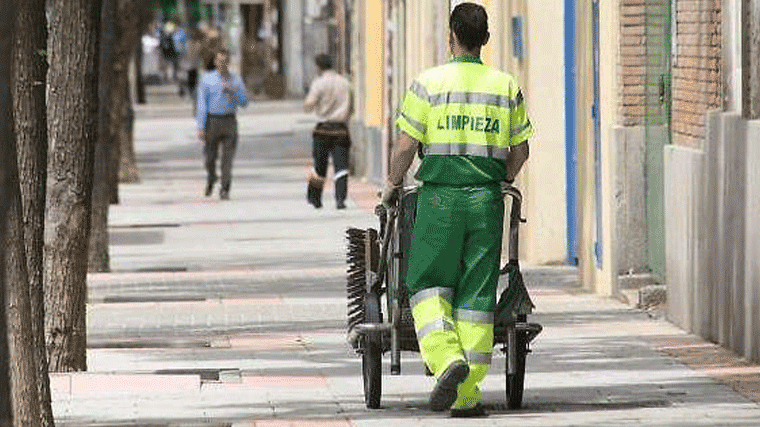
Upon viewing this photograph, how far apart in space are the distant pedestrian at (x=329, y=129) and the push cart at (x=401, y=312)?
18.8 m

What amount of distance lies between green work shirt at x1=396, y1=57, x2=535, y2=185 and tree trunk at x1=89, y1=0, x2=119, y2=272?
34.3ft

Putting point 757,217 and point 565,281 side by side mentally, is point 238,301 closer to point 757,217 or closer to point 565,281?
point 565,281

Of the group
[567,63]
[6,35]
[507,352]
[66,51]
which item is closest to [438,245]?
[507,352]

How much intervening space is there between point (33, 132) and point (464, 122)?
6.48 feet

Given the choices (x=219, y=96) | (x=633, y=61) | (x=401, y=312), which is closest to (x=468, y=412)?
(x=401, y=312)

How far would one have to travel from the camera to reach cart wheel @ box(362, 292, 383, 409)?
521 inches

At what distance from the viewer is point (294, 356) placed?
53.6 feet

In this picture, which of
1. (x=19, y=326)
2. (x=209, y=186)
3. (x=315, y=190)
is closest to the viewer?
(x=19, y=326)

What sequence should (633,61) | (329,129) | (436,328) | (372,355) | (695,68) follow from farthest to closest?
(329,129) → (633,61) → (695,68) → (372,355) → (436,328)

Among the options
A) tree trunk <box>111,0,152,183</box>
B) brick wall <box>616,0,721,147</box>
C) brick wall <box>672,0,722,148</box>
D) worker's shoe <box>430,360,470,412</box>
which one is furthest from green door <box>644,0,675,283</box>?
tree trunk <box>111,0,152,183</box>

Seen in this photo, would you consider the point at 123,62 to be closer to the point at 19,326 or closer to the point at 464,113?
the point at 464,113

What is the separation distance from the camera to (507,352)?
43.1 feet

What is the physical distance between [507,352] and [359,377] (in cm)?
200

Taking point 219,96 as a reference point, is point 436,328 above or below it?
above
